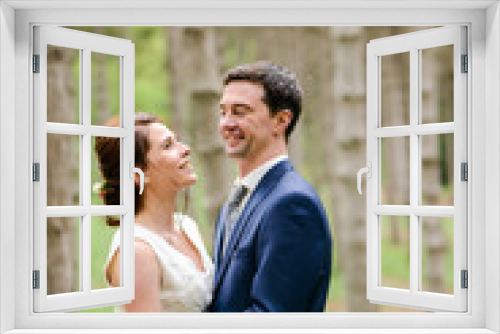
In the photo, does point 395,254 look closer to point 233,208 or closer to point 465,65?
point 233,208

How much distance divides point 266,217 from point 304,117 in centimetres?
151

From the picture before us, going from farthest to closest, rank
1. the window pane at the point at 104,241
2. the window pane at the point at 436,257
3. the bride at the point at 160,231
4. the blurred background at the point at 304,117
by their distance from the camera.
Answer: the window pane at the point at 436,257 < the blurred background at the point at 304,117 < the bride at the point at 160,231 < the window pane at the point at 104,241

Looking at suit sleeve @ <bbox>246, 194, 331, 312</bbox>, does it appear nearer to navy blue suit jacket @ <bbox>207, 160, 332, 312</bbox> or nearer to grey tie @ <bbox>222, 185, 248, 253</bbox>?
navy blue suit jacket @ <bbox>207, 160, 332, 312</bbox>

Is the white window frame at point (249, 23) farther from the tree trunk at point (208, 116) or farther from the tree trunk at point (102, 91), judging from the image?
Result: the tree trunk at point (102, 91)

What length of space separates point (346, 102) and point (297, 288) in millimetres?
2522

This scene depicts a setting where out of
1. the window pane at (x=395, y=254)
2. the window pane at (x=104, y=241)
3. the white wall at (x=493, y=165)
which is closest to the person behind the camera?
the white wall at (x=493, y=165)

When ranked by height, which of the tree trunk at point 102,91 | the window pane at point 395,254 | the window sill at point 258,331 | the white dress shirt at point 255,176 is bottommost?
the window pane at point 395,254

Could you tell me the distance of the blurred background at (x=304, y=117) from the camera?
419cm

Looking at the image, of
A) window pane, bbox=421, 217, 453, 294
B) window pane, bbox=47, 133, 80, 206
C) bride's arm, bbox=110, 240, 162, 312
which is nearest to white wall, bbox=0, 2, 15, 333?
bride's arm, bbox=110, 240, 162, 312

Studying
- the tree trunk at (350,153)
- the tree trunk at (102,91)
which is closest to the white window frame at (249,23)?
the tree trunk at (102,91)

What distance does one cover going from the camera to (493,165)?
2.36m

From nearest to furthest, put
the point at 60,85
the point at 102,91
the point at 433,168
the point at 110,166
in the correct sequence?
the point at 110,166, the point at 60,85, the point at 102,91, the point at 433,168

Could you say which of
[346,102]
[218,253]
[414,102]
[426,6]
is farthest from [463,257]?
[346,102]

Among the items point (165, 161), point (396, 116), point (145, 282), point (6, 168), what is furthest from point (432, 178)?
point (6, 168)
